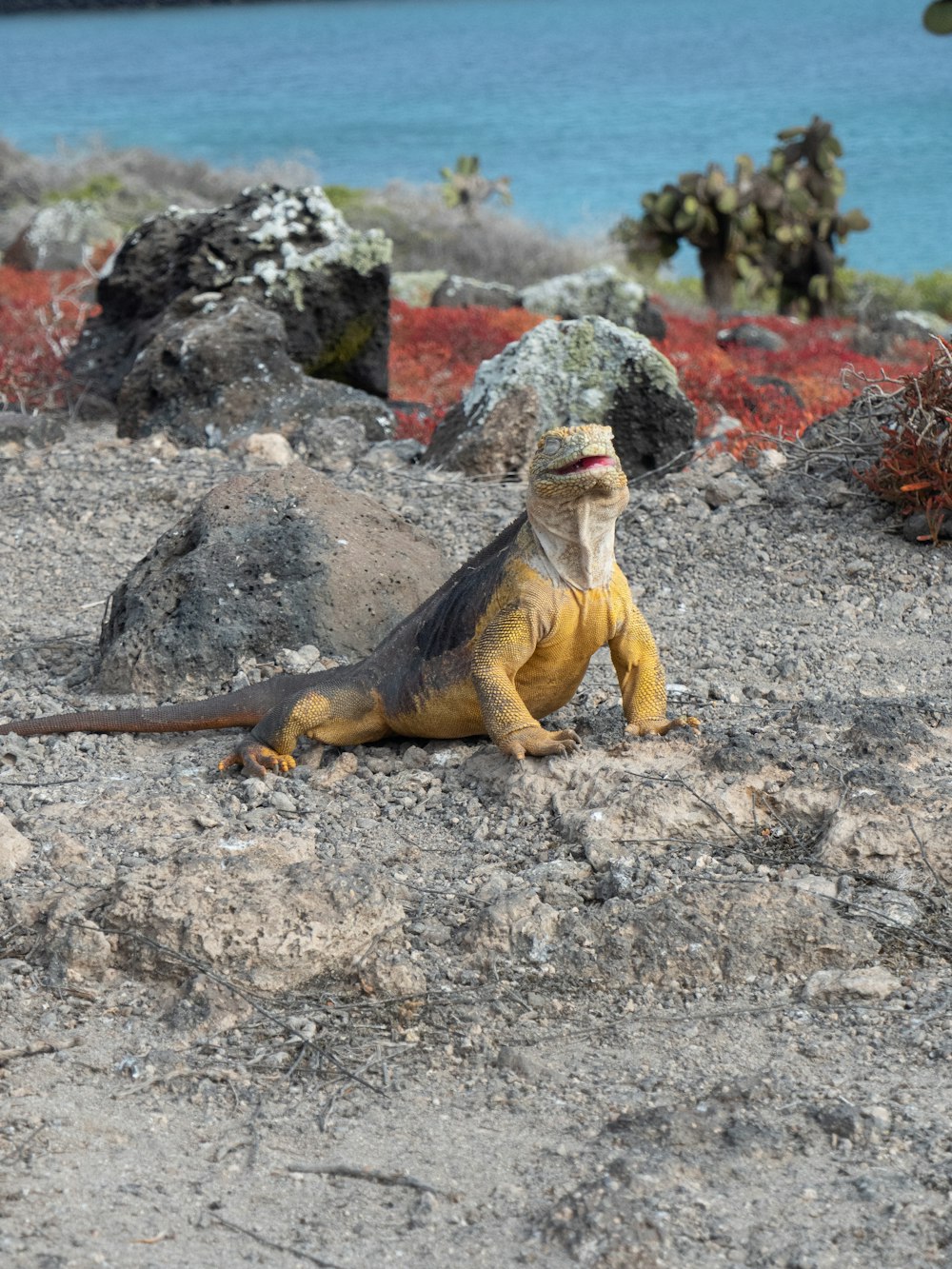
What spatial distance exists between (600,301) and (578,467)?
12.9m

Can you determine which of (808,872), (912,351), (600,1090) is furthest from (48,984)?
(912,351)

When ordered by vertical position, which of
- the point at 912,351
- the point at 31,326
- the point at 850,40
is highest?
the point at 850,40

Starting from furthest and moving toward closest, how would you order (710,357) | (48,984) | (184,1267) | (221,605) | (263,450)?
(710,357), (263,450), (221,605), (48,984), (184,1267)

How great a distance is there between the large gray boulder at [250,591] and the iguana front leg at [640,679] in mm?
1582

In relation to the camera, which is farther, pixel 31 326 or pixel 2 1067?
pixel 31 326

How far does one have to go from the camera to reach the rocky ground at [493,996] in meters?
2.72

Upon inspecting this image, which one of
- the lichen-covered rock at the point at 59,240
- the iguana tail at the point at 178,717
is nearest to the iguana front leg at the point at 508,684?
the iguana tail at the point at 178,717

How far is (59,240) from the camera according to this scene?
69.2 ft

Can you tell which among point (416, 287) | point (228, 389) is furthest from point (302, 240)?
point (416, 287)

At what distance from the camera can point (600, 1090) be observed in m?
3.14

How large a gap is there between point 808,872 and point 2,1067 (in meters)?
2.11

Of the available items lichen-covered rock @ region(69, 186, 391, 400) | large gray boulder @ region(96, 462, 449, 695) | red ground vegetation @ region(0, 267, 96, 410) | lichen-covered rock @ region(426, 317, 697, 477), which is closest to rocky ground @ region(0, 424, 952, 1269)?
large gray boulder @ region(96, 462, 449, 695)

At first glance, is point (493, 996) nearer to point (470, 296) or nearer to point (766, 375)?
point (766, 375)

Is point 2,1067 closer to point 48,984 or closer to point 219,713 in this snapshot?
point 48,984
